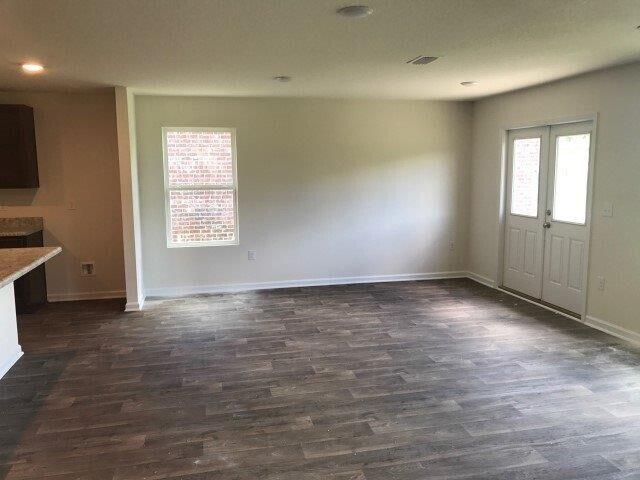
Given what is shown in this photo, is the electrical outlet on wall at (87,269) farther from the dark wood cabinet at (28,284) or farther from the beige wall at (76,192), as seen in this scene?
the dark wood cabinet at (28,284)

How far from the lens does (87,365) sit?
12.2ft

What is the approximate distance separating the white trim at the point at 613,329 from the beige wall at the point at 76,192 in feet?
16.8

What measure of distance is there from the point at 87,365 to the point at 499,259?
4.72m

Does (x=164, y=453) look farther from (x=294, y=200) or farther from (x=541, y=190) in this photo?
(x=541, y=190)

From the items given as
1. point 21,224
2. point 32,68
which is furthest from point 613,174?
point 21,224

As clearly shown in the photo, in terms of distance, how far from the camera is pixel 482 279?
640cm

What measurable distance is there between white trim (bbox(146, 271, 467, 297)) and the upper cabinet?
185cm

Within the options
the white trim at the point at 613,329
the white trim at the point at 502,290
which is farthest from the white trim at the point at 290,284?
the white trim at the point at 613,329

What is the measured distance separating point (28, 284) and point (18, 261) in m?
2.19

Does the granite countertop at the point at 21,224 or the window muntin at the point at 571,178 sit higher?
the window muntin at the point at 571,178

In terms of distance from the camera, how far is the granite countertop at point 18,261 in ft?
9.23

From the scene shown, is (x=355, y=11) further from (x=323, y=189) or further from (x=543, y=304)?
(x=543, y=304)

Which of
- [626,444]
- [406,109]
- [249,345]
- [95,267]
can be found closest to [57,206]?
[95,267]

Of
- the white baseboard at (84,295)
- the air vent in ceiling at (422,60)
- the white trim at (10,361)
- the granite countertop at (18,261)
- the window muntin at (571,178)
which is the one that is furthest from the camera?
the white baseboard at (84,295)
